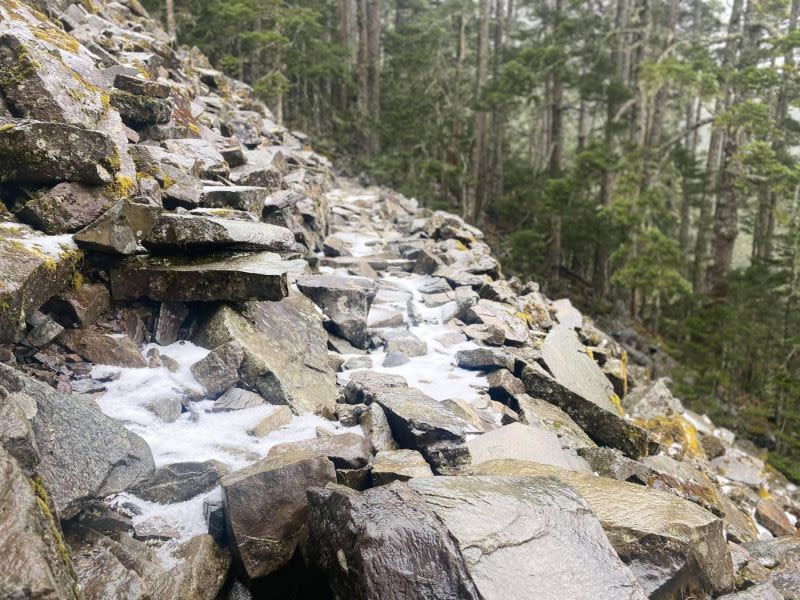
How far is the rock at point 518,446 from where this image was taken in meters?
4.23

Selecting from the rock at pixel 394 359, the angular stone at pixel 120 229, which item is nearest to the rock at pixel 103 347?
the angular stone at pixel 120 229

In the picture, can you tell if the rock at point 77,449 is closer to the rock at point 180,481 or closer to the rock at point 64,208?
the rock at point 180,481

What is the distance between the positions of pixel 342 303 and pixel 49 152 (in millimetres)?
3248

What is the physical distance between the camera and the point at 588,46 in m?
19.2

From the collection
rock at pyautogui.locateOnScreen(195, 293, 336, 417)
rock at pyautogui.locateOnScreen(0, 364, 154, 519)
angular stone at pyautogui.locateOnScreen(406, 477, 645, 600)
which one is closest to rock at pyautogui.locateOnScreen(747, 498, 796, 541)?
angular stone at pyautogui.locateOnScreen(406, 477, 645, 600)

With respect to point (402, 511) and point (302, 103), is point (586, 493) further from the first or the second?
point (302, 103)

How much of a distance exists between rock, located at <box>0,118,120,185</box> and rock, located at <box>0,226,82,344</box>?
1.73ft

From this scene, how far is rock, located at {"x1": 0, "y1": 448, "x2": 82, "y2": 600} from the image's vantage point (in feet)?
6.19

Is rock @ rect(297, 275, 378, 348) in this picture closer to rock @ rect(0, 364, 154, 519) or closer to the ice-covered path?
the ice-covered path

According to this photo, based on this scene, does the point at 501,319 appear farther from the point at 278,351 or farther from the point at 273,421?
the point at 273,421

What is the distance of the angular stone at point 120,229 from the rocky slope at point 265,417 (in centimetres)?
2

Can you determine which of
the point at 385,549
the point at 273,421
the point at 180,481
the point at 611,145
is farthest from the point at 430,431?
the point at 611,145

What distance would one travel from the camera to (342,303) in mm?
6465

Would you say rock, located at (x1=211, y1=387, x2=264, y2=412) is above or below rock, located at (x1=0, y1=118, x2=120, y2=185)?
below
